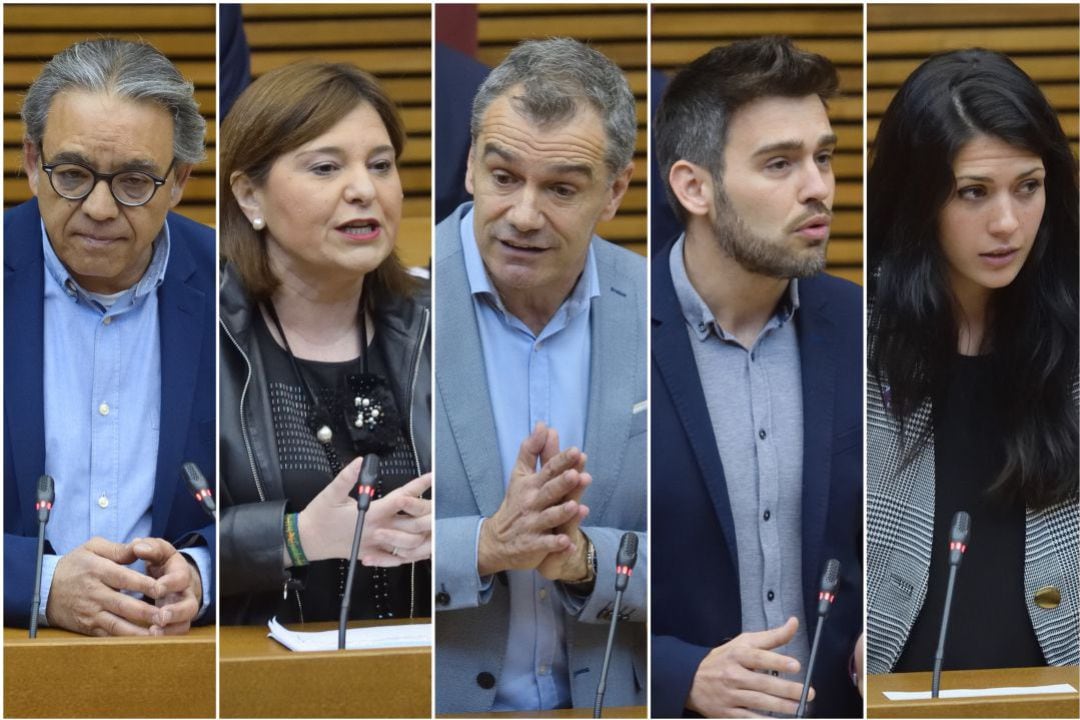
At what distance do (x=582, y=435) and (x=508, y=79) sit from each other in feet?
3.45

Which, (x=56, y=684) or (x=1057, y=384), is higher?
(x=1057, y=384)

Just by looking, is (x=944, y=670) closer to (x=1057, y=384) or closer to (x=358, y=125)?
(x=1057, y=384)

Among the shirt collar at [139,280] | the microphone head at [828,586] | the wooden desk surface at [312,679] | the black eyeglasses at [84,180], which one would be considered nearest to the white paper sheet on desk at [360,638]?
the wooden desk surface at [312,679]

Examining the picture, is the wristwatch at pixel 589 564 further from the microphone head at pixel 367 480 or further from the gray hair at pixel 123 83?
the gray hair at pixel 123 83

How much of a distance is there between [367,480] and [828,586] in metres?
1.34

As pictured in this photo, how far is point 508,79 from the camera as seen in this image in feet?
14.2

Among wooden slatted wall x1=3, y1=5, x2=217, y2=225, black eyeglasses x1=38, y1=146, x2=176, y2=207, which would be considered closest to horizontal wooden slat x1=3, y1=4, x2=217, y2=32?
wooden slatted wall x1=3, y1=5, x2=217, y2=225

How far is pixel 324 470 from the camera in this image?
169 inches

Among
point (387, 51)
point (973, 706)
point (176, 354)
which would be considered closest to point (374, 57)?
point (387, 51)

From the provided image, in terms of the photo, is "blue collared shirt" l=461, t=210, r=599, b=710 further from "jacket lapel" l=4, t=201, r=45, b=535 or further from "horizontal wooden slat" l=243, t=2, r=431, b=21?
"jacket lapel" l=4, t=201, r=45, b=535

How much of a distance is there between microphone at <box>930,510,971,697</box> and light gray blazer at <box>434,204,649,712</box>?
2.75 ft

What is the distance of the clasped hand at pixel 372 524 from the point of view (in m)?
4.24

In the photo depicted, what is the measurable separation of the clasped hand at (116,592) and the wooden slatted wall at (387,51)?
1120 millimetres

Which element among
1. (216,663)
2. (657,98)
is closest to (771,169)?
(657,98)
